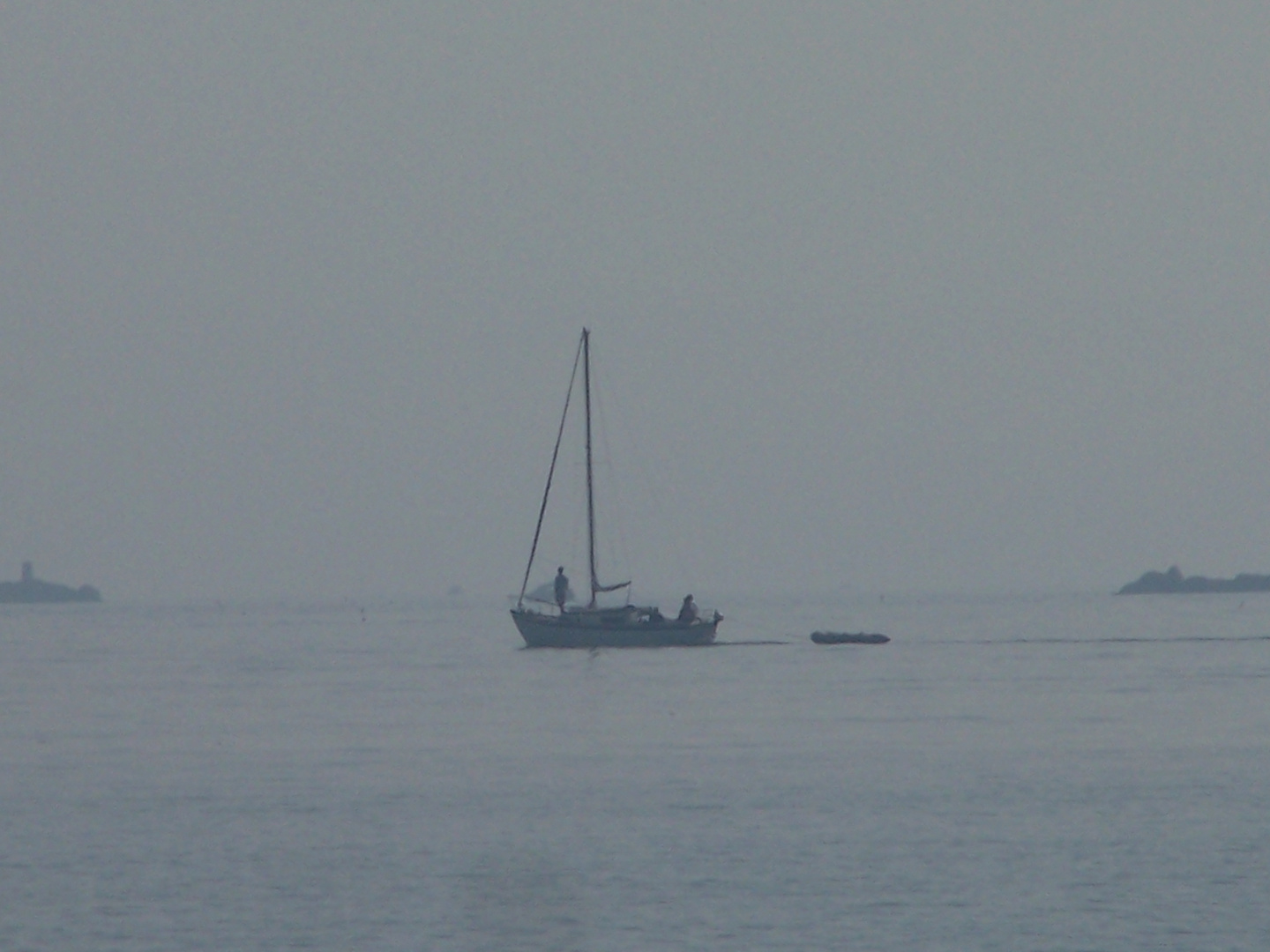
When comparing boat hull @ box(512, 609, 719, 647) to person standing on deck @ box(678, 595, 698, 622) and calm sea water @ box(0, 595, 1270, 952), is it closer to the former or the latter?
person standing on deck @ box(678, 595, 698, 622)

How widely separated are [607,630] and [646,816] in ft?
189

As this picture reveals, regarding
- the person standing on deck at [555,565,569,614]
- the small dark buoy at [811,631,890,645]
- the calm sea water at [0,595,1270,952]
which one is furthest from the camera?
the small dark buoy at [811,631,890,645]

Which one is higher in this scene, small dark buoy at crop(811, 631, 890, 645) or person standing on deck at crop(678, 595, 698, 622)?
person standing on deck at crop(678, 595, 698, 622)

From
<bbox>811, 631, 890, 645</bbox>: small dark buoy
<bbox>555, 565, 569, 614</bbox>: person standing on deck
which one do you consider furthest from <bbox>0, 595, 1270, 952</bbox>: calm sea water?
<bbox>811, 631, 890, 645</bbox>: small dark buoy

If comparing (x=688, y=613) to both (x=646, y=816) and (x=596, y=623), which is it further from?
(x=646, y=816)

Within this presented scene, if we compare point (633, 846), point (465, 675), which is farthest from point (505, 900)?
point (465, 675)

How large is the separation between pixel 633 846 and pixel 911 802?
7231 millimetres

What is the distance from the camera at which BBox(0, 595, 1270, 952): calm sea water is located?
27438mm

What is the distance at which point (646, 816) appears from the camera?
37719 millimetres

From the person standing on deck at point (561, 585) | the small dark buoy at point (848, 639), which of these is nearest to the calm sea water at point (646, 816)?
the person standing on deck at point (561, 585)

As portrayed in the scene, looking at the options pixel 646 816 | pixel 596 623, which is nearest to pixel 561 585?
pixel 596 623

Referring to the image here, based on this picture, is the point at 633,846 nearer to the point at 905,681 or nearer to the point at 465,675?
the point at 905,681

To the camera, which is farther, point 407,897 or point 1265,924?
point 407,897

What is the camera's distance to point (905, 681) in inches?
3088
